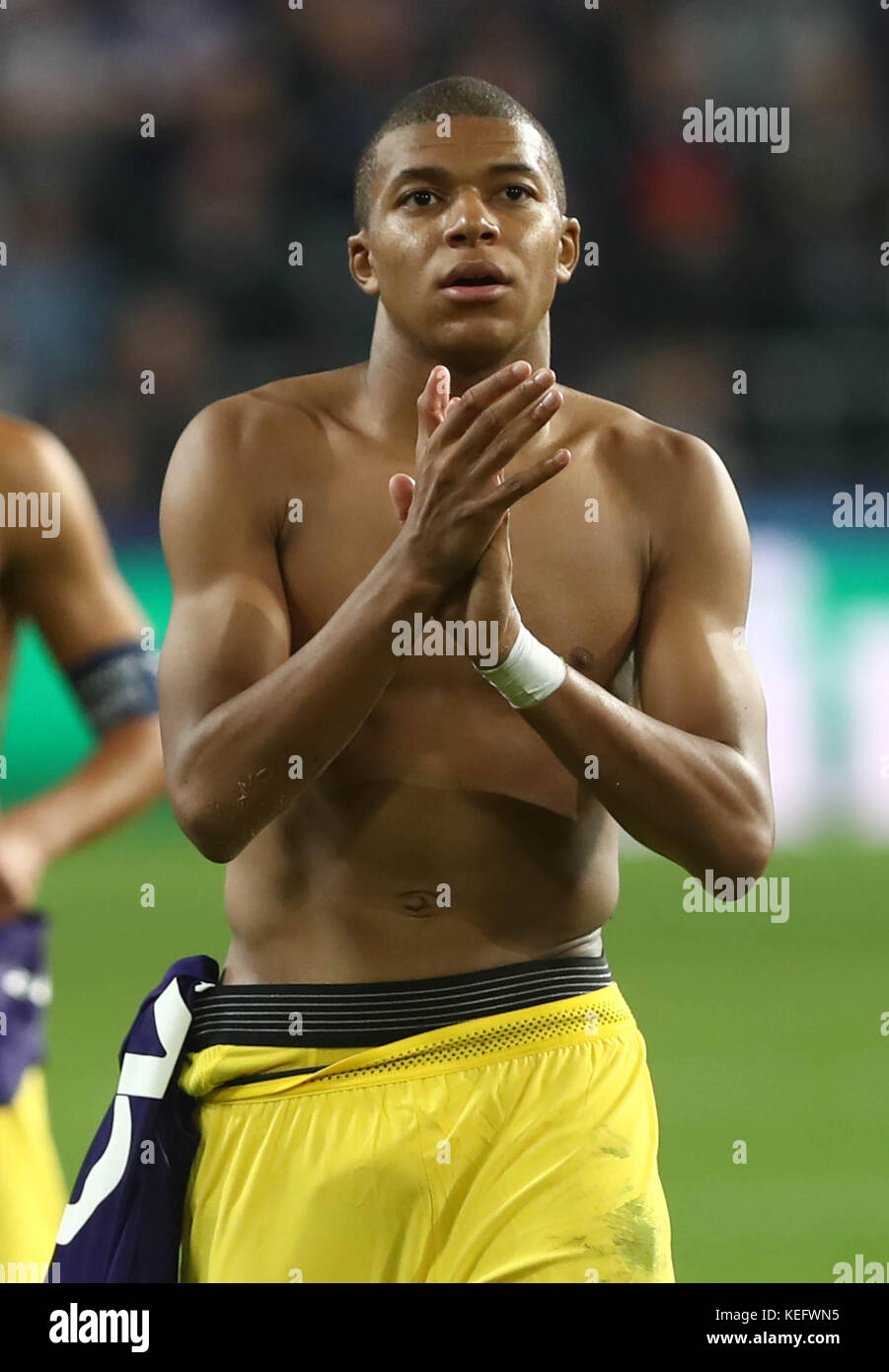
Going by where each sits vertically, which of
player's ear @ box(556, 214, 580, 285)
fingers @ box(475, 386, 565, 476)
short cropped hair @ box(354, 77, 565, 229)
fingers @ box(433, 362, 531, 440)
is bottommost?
fingers @ box(475, 386, 565, 476)

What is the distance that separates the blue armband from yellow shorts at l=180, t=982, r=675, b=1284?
1.03m

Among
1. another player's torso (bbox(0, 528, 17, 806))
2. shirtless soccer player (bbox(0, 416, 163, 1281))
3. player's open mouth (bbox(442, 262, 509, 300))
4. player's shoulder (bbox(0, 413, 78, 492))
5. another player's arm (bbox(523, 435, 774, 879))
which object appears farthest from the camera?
player's shoulder (bbox(0, 413, 78, 492))

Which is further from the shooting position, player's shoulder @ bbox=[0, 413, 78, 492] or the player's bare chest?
player's shoulder @ bbox=[0, 413, 78, 492]

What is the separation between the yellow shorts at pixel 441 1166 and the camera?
2.97 m

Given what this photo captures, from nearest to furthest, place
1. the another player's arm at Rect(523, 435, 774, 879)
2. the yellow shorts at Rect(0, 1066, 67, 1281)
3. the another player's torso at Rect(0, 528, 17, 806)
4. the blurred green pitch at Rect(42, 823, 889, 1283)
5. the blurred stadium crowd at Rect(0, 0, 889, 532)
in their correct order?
the another player's arm at Rect(523, 435, 774, 879) → the yellow shorts at Rect(0, 1066, 67, 1281) → the another player's torso at Rect(0, 528, 17, 806) → the blurred green pitch at Rect(42, 823, 889, 1283) → the blurred stadium crowd at Rect(0, 0, 889, 532)

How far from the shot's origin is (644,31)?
11602mm

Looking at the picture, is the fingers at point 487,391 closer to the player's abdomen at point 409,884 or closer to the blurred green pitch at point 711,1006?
the player's abdomen at point 409,884

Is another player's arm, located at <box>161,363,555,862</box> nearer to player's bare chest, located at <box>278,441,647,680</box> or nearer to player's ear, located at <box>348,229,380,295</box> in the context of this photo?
player's bare chest, located at <box>278,441,647,680</box>

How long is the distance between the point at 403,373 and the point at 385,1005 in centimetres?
93

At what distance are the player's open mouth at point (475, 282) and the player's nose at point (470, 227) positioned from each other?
3 cm

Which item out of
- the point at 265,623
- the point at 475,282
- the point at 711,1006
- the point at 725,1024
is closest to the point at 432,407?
the point at 475,282

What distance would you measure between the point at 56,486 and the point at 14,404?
268 inches

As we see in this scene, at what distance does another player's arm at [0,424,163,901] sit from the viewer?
12.7 ft

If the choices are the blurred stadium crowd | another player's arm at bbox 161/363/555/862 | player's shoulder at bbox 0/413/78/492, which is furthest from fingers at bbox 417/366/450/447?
the blurred stadium crowd
